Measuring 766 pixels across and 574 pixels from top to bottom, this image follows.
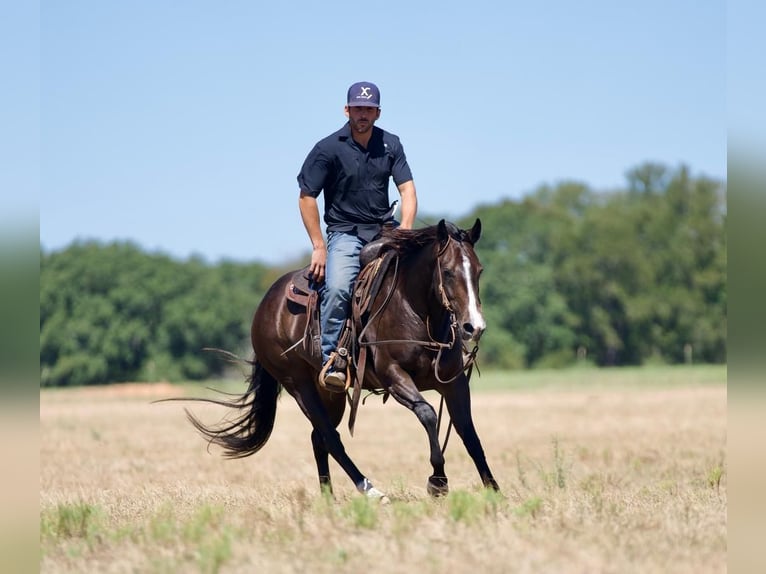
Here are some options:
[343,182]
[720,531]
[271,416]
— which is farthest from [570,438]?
[720,531]

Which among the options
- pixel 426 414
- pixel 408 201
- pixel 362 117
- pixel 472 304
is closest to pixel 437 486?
pixel 426 414

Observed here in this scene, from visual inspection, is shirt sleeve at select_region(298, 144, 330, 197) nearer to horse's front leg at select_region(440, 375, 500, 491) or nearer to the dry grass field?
horse's front leg at select_region(440, 375, 500, 491)

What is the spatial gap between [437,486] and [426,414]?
638 mm

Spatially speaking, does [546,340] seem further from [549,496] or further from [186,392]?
[549,496]

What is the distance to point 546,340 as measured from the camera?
91.2m

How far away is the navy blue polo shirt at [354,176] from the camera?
10461 millimetres

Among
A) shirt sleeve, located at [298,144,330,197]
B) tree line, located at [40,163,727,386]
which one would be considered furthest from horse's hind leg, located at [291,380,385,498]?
tree line, located at [40,163,727,386]

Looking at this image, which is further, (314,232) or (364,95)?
(314,232)

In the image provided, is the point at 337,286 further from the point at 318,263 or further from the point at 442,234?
the point at 442,234

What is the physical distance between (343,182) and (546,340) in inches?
3234

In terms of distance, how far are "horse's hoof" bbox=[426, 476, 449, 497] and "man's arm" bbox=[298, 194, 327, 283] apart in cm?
248

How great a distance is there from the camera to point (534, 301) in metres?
91.6

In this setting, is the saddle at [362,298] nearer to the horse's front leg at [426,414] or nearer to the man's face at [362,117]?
the horse's front leg at [426,414]

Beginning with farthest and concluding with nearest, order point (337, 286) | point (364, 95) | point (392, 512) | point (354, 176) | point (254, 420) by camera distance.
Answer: point (254, 420) → point (354, 176) → point (337, 286) → point (364, 95) → point (392, 512)
